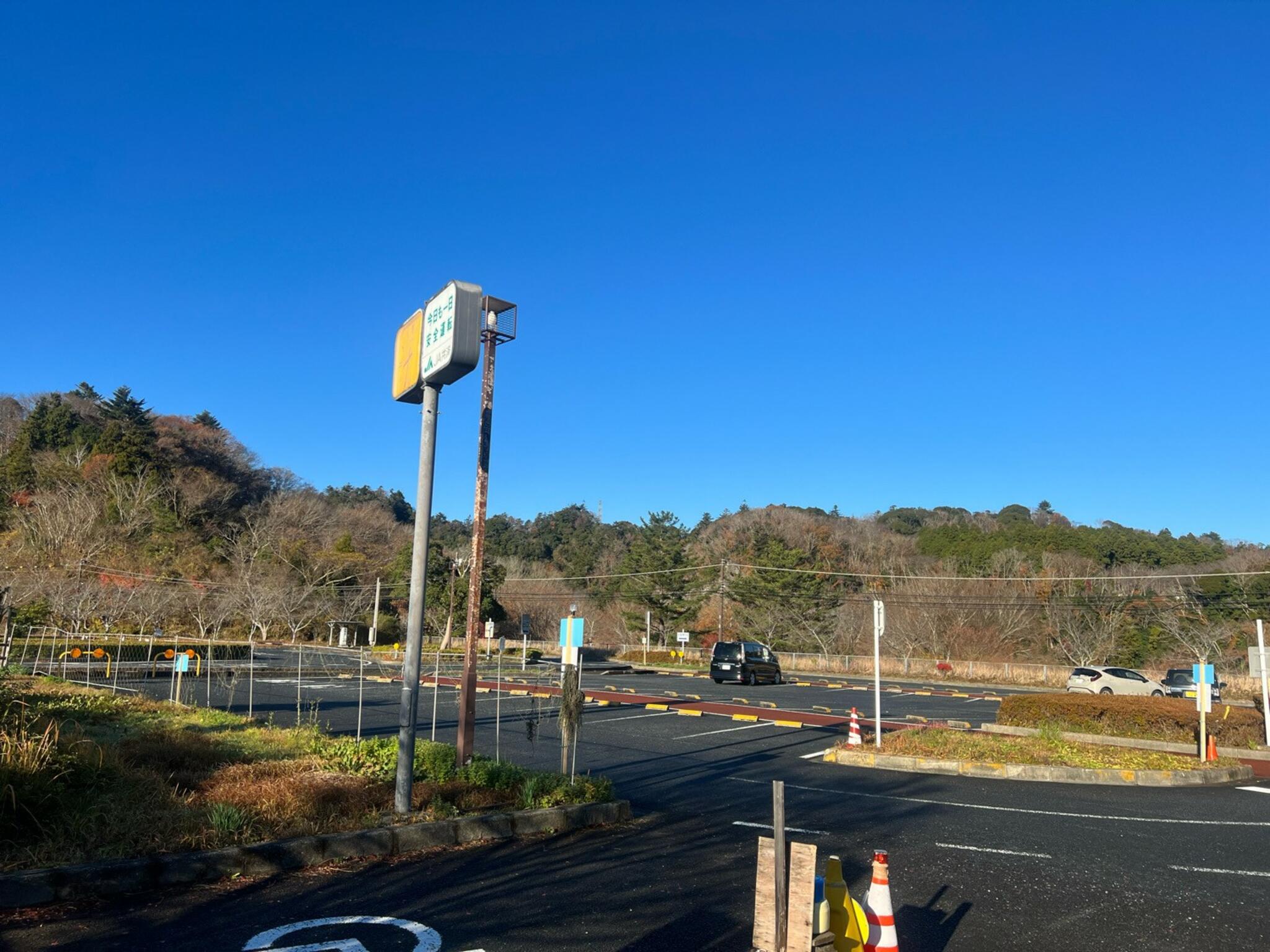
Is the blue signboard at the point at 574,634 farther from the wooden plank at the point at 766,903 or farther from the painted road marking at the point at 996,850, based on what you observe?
the wooden plank at the point at 766,903

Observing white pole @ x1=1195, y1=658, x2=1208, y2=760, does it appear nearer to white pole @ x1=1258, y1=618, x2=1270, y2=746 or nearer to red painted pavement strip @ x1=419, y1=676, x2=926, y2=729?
white pole @ x1=1258, y1=618, x2=1270, y2=746

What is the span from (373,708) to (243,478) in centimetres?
5824

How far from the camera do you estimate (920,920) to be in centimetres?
599

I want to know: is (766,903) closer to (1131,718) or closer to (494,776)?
(494,776)

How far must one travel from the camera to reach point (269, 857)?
6.43 metres

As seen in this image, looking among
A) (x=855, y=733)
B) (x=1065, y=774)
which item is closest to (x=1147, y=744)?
(x=1065, y=774)

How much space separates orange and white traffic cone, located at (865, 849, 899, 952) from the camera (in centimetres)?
462

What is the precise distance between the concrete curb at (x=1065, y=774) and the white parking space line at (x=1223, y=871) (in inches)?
200

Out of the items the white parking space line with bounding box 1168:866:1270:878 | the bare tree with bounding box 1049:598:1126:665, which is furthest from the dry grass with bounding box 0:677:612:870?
the bare tree with bounding box 1049:598:1126:665

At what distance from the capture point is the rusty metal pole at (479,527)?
10508 millimetres

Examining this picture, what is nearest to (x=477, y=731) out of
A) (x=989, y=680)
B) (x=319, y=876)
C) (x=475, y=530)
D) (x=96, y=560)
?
(x=475, y=530)

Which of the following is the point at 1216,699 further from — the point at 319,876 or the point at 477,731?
the point at 319,876

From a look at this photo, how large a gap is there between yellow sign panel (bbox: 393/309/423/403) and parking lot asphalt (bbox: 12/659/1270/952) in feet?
14.4

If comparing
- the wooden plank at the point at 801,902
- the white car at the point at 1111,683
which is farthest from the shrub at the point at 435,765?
the white car at the point at 1111,683
